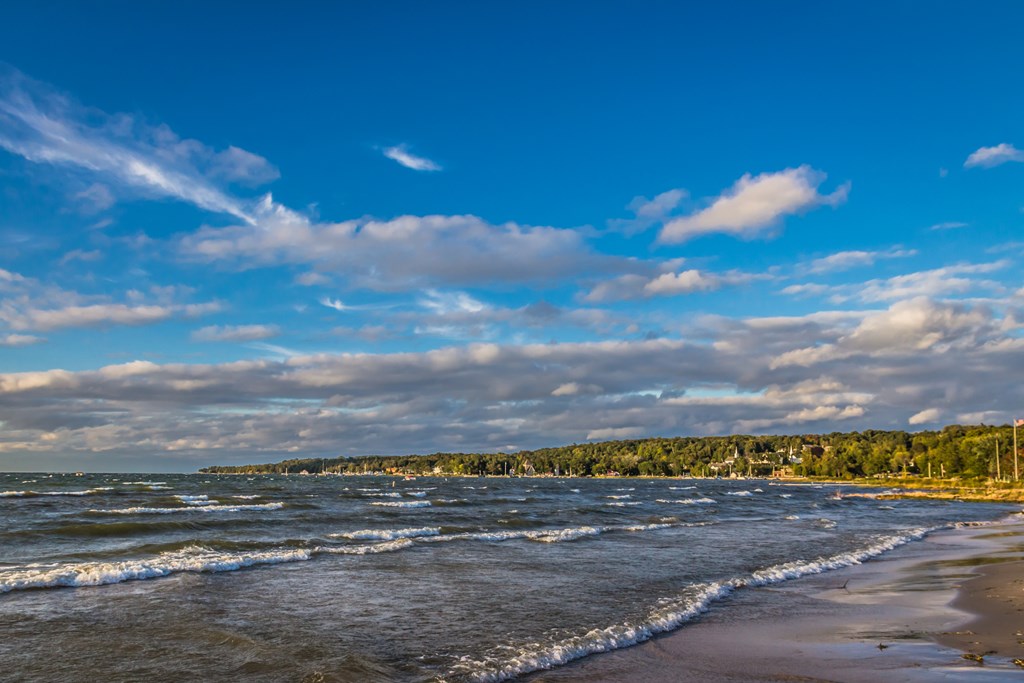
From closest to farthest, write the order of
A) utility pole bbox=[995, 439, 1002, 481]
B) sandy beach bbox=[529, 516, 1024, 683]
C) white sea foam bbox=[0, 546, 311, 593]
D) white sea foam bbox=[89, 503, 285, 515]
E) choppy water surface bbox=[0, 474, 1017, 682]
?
sandy beach bbox=[529, 516, 1024, 683], choppy water surface bbox=[0, 474, 1017, 682], white sea foam bbox=[0, 546, 311, 593], white sea foam bbox=[89, 503, 285, 515], utility pole bbox=[995, 439, 1002, 481]

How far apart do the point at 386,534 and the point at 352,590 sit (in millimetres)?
15219

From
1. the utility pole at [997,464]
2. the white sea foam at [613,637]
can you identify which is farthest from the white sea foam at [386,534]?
the utility pole at [997,464]

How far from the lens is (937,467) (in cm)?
15000

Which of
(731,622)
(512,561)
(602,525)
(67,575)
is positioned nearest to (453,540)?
(512,561)

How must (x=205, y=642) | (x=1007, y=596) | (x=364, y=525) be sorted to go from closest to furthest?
(x=205, y=642), (x=1007, y=596), (x=364, y=525)

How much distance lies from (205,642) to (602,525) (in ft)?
A: 100

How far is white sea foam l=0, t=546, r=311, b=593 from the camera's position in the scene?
710 inches

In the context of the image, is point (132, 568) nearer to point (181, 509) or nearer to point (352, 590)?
point (352, 590)

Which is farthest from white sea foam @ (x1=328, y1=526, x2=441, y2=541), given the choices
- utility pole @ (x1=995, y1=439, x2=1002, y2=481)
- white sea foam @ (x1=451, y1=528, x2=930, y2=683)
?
utility pole @ (x1=995, y1=439, x2=1002, y2=481)

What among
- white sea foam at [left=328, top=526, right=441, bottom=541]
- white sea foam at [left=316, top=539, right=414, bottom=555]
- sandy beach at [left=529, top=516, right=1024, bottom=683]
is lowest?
white sea foam at [left=328, top=526, right=441, bottom=541]

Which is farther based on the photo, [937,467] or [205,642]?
[937,467]

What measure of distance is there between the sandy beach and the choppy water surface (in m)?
0.83

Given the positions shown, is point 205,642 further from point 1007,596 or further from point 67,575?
point 1007,596

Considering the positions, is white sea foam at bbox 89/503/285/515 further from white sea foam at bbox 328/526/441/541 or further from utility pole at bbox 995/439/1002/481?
utility pole at bbox 995/439/1002/481
